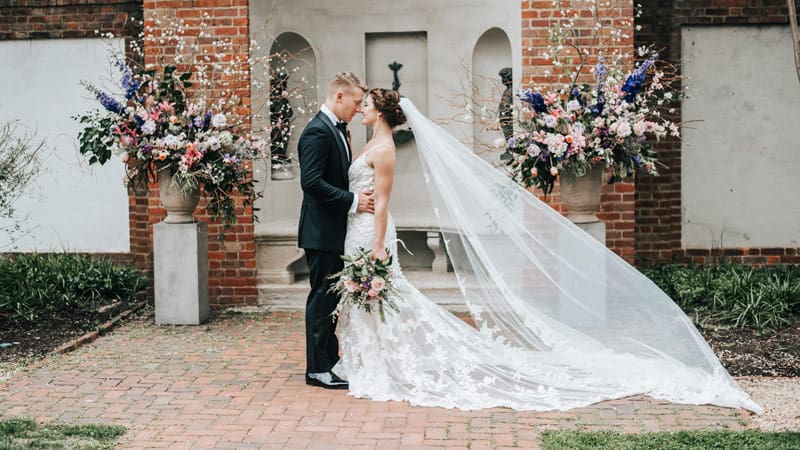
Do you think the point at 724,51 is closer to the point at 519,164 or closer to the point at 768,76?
the point at 768,76

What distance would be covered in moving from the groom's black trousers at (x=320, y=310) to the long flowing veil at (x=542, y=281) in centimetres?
84

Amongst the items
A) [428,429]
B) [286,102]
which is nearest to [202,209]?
[286,102]

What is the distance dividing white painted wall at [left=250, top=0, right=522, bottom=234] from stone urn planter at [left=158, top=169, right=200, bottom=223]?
1818 mm

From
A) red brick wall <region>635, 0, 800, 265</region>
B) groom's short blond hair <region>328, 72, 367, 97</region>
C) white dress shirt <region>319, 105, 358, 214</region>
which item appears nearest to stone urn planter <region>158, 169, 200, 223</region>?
white dress shirt <region>319, 105, 358, 214</region>

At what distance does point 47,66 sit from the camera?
35.0 ft

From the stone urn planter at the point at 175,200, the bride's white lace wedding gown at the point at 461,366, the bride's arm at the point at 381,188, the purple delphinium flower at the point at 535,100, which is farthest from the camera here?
the stone urn planter at the point at 175,200

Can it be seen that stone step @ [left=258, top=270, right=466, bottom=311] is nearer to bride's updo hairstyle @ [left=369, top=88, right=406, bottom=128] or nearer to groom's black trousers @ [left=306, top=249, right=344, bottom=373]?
groom's black trousers @ [left=306, top=249, right=344, bottom=373]

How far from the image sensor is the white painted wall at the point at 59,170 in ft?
35.0

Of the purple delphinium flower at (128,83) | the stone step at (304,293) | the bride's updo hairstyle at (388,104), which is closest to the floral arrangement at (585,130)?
the bride's updo hairstyle at (388,104)

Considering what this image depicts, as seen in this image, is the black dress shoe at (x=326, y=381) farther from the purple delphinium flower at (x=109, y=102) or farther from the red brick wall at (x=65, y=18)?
the red brick wall at (x=65, y=18)

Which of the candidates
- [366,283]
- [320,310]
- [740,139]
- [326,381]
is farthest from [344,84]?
[740,139]

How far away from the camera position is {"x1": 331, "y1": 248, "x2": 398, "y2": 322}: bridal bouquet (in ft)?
20.4

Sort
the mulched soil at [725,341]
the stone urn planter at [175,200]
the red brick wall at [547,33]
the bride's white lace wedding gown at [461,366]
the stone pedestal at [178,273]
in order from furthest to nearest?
the red brick wall at [547,33] < the stone pedestal at [178,273] < the stone urn planter at [175,200] < the mulched soil at [725,341] < the bride's white lace wedding gown at [461,366]

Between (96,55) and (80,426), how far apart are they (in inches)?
240
